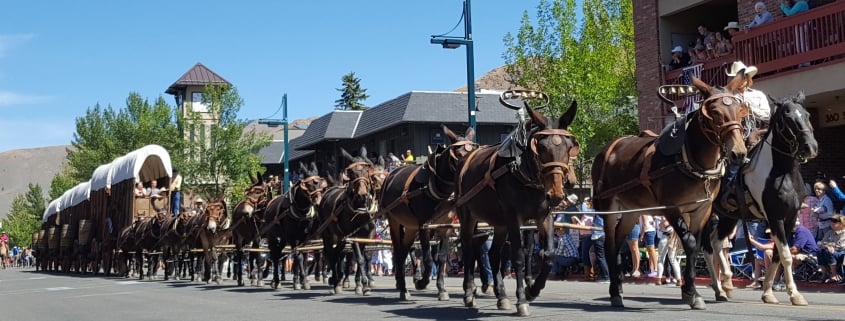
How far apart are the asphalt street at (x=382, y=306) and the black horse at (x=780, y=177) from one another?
2.00ft

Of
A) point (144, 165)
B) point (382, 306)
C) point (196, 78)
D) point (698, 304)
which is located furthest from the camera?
point (196, 78)

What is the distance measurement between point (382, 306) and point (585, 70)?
2425 cm

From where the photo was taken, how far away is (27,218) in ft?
329

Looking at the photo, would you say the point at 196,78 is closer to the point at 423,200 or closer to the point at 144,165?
Result: the point at 144,165

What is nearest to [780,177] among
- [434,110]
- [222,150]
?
[434,110]

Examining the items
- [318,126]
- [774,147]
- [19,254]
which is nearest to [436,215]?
[774,147]

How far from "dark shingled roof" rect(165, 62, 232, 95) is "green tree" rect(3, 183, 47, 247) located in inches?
746

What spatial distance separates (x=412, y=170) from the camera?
602 inches

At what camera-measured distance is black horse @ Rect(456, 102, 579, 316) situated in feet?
33.6

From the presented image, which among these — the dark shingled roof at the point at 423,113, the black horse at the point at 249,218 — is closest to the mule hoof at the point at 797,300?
the black horse at the point at 249,218

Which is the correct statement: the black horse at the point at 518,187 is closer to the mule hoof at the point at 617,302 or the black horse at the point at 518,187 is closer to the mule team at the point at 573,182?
the mule team at the point at 573,182

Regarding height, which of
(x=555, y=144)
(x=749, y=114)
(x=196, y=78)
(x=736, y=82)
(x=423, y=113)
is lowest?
(x=555, y=144)

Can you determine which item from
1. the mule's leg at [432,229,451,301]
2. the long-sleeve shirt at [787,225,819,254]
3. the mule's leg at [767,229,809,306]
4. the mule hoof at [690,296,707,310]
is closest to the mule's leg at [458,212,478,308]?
the mule's leg at [432,229,451,301]

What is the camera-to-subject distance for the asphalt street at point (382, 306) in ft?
35.3
